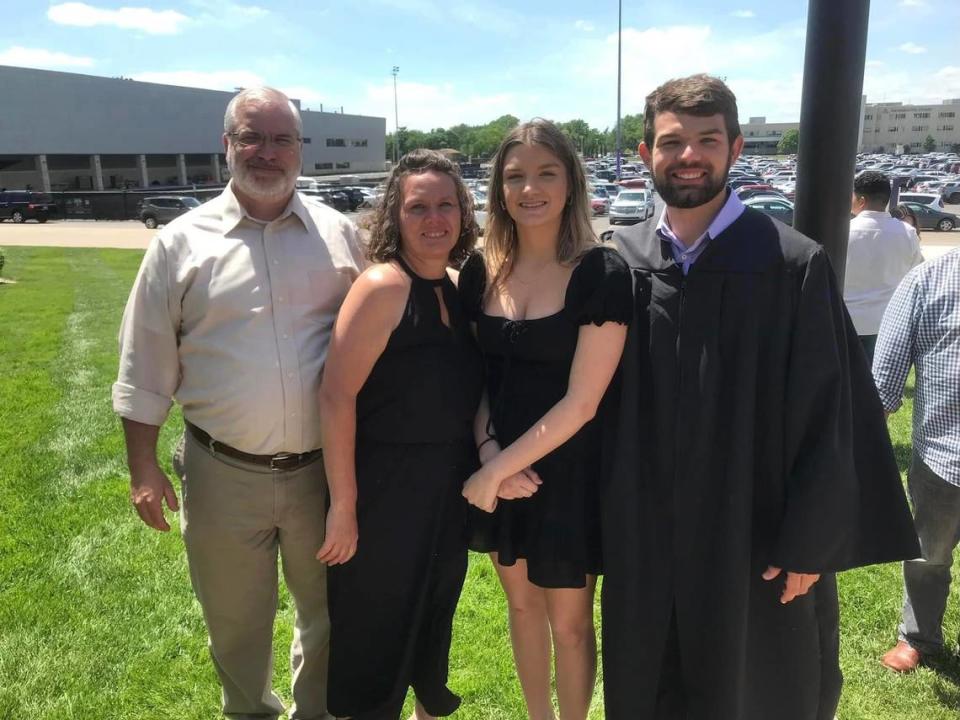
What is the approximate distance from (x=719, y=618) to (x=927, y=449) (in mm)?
1260

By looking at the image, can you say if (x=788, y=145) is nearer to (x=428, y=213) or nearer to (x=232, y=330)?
(x=428, y=213)

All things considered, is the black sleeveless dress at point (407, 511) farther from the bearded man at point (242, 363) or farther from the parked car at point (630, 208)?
the parked car at point (630, 208)

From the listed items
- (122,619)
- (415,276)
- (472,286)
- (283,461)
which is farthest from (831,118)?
(122,619)

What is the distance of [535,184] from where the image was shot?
231cm

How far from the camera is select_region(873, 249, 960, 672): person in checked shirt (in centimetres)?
268

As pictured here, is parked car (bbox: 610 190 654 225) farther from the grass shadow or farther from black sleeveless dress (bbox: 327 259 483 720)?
black sleeveless dress (bbox: 327 259 483 720)

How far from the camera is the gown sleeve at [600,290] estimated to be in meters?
2.16

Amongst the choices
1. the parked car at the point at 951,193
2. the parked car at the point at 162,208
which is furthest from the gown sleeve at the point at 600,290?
the parked car at the point at 951,193

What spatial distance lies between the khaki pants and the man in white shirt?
4.52 meters

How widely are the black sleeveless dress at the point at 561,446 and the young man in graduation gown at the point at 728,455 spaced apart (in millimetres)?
96

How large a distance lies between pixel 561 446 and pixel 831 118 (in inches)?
51.1

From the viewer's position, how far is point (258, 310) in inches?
95.3

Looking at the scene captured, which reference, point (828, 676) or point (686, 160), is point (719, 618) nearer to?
point (828, 676)

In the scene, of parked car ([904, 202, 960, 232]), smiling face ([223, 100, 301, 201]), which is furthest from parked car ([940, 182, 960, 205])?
smiling face ([223, 100, 301, 201])
